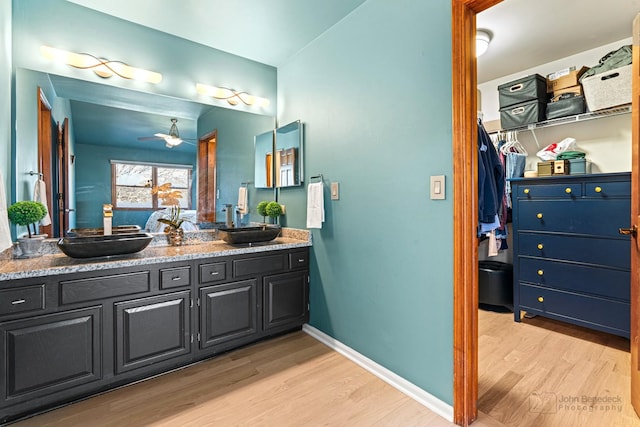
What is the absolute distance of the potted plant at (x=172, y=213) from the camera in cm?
237

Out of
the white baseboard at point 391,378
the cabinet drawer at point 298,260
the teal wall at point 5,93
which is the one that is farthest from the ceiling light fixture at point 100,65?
the white baseboard at point 391,378

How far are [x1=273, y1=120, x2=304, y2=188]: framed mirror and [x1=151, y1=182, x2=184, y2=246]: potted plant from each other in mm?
891

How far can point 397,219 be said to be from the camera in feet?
6.18

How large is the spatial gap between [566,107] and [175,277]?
11.1 ft

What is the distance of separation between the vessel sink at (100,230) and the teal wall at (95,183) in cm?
3

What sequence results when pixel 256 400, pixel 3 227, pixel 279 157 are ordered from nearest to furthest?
pixel 3 227 → pixel 256 400 → pixel 279 157

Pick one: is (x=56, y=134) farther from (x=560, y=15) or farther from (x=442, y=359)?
(x=560, y=15)

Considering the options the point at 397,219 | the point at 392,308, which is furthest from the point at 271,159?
the point at 392,308

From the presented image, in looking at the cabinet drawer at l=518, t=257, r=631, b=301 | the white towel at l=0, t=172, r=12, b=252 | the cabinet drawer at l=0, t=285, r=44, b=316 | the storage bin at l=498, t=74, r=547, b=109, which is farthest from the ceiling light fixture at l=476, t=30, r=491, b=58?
the cabinet drawer at l=0, t=285, r=44, b=316

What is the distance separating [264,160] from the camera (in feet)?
9.59

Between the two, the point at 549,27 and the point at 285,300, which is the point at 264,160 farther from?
the point at 549,27

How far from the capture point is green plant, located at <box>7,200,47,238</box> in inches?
65.9

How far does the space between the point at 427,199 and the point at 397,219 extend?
0.24m

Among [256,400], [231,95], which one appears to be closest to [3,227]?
[256,400]
